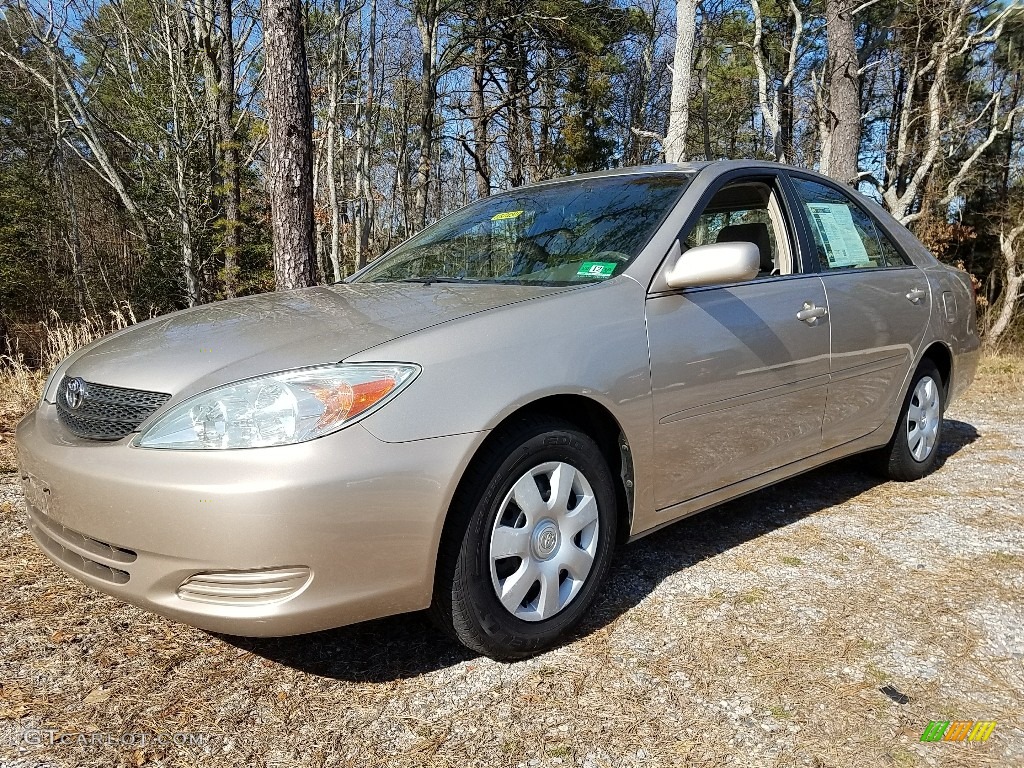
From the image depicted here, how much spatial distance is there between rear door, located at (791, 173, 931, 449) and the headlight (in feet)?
7.31

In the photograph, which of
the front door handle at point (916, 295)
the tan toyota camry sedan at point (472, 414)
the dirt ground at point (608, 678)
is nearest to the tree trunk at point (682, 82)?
the front door handle at point (916, 295)

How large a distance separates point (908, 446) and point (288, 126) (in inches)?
221

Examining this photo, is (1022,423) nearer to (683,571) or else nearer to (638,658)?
(683,571)

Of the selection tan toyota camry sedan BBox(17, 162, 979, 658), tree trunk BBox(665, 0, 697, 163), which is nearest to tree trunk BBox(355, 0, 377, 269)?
tree trunk BBox(665, 0, 697, 163)

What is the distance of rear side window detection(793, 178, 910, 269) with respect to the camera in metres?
3.30

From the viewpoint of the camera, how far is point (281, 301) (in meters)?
2.67

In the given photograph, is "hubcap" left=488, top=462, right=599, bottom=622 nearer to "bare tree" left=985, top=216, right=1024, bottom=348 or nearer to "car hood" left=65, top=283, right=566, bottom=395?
"car hood" left=65, top=283, right=566, bottom=395

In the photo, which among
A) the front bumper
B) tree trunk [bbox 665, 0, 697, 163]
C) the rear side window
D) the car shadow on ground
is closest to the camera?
the front bumper

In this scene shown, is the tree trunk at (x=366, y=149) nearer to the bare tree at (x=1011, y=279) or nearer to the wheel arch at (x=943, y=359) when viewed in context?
the bare tree at (x=1011, y=279)

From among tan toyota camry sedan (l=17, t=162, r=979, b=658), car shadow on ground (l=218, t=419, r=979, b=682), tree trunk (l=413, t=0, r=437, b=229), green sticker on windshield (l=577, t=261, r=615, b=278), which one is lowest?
car shadow on ground (l=218, t=419, r=979, b=682)

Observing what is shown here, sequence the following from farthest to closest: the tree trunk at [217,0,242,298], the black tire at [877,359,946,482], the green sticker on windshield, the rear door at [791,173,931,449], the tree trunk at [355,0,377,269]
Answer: the tree trunk at [355,0,377,269] < the tree trunk at [217,0,242,298] < the black tire at [877,359,946,482] < the rear door at [791,173,931,449] < the green sticker on windshield

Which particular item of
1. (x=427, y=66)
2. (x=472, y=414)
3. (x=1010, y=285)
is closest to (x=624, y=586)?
(x=472, y=414)

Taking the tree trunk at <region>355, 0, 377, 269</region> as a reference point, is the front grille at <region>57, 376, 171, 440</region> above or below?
below

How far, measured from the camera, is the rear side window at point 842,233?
3299 mm
